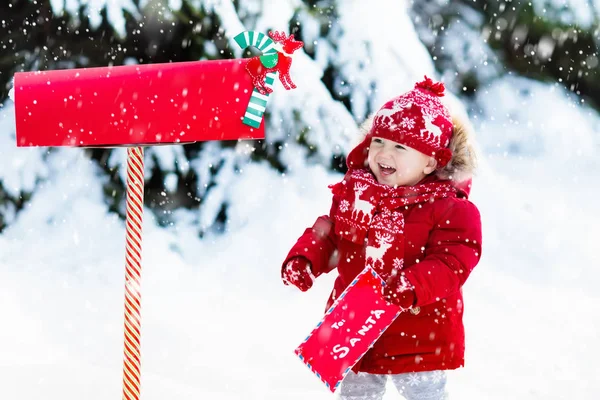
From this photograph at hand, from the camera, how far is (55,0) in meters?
4.20

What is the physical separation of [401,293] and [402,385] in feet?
1.21

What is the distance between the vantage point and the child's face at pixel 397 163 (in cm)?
256

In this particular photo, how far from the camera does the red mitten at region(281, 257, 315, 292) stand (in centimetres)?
260

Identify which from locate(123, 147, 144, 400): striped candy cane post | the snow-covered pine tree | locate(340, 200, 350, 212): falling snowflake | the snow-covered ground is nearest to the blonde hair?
locate(340, 200, 350, 212): falling snowflake

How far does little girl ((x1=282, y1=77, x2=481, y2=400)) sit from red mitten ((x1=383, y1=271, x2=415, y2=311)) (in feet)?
0.15

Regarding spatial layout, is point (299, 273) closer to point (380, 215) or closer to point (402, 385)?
point (380, 215)

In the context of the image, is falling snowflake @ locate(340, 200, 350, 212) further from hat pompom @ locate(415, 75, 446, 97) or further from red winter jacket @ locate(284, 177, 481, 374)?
hat pompom @ locate(415, 75, 446, 97)

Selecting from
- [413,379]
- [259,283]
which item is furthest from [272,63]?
[259,283]

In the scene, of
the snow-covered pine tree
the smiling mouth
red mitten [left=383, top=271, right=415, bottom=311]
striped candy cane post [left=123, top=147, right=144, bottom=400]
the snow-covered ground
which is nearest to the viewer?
red mitten [left=383, top=271, right=415, bottom=311]

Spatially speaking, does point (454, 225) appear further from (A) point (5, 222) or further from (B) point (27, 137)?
(A) point (5, 222)

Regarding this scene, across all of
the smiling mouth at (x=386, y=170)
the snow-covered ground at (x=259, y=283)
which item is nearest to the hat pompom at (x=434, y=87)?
the smiling mouth at (x=386, y=170)

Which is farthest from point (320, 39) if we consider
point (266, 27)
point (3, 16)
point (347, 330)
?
point (347, 330)

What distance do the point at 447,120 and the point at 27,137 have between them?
1.20 m

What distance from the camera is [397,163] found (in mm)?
2566
